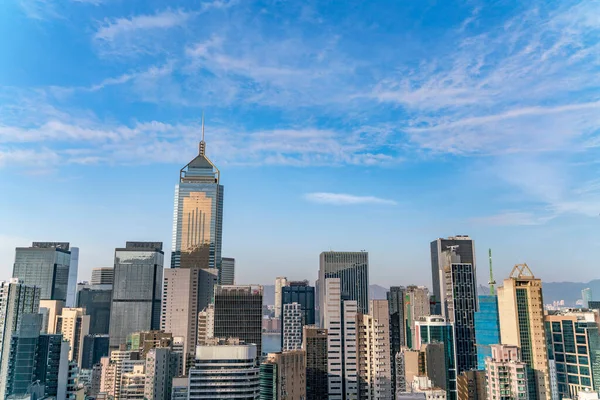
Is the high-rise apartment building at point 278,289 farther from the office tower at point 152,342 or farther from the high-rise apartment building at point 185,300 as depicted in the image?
the office tower at point 152,342

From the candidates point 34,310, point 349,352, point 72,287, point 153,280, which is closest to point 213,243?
point 153,280

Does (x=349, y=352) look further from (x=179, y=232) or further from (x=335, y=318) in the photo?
(x=179, y=232)

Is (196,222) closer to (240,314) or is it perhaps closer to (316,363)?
(240,314)

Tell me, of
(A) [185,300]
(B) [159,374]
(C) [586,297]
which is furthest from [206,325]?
(C) [586,297]

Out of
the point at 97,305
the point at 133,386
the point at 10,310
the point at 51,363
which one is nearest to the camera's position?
the point at 51,363

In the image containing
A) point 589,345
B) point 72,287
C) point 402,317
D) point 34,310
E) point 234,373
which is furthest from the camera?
point 72,287

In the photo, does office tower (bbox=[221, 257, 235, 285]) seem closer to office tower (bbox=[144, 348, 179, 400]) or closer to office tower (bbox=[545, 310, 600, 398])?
office tower (bbox=[144, 348, 179, 400])

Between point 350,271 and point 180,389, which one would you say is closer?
point 180,389
